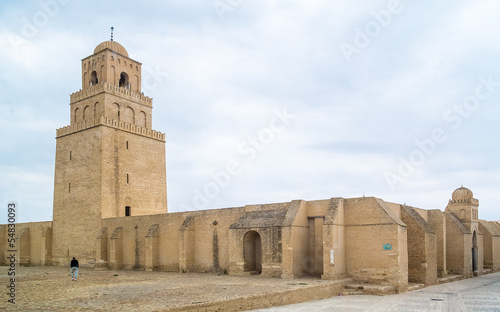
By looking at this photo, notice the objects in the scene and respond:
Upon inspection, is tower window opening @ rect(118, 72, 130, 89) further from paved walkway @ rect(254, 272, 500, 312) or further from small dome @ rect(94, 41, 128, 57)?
paved walkway @ rect(254, 272, 500, 312)

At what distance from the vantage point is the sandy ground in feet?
37.9

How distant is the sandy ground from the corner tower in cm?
1051

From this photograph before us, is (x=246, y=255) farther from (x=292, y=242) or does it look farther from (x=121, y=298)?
(x=121, y=298)

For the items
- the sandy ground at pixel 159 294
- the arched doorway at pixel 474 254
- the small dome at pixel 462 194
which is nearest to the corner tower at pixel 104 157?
the sandy ground at pixel 159 294

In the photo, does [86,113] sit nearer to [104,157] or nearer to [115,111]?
[115,111]

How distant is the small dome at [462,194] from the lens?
1029 inches

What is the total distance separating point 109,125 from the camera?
29.1 meters

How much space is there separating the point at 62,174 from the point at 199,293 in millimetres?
20722

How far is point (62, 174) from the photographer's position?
101 ft

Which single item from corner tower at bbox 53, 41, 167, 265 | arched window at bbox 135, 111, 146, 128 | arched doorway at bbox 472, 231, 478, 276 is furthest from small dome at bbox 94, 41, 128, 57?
arched doorway at bbox 472, 231, 478, 276

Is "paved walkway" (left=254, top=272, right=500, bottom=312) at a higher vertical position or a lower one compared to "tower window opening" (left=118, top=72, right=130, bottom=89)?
lower

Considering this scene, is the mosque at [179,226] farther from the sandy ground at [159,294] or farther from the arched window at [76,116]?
the sandy ground at [159,294]

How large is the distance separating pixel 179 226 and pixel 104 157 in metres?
7.67

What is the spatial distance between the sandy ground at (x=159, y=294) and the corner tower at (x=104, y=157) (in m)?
10.5
